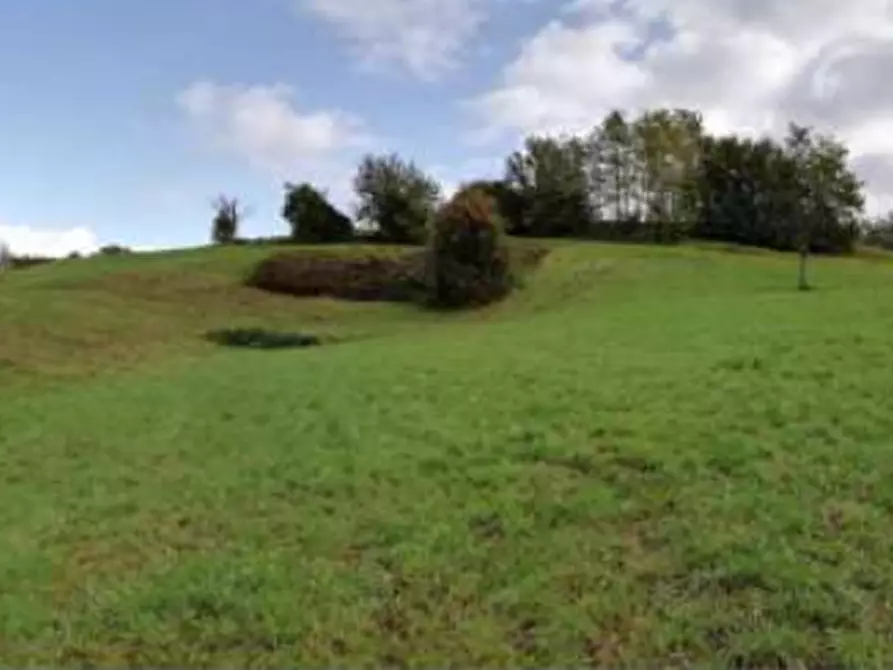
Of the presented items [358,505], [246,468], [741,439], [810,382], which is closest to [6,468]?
[246,468]

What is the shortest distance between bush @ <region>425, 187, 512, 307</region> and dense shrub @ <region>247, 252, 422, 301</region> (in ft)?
6.39

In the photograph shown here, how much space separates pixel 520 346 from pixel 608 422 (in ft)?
26.8

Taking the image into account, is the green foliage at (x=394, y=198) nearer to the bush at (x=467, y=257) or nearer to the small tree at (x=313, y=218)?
the small tree at (x=313, y=218)

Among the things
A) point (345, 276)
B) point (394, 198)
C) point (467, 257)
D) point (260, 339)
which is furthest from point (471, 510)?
point (394, 198)

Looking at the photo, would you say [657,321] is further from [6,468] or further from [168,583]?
[168,583]

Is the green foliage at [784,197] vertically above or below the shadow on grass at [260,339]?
above

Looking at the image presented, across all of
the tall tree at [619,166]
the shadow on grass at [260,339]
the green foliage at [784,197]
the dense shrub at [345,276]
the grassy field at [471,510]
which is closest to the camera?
the grassy field at [471,510]

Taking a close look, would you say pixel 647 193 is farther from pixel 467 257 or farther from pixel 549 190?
pixel 467 257

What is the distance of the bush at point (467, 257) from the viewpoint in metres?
36.9

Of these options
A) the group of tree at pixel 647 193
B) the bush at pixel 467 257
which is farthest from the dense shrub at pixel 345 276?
the group of tree at pixel 647 193

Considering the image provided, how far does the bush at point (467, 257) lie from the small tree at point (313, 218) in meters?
19.5

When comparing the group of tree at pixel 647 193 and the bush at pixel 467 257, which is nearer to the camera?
the bush at pixel 467 257

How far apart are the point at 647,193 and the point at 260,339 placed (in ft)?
136

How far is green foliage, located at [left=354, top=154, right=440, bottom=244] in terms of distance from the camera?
184 ft
